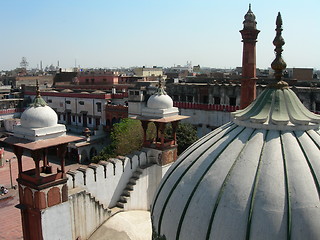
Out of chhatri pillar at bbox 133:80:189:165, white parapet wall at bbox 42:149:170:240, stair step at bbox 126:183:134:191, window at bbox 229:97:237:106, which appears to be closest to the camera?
white parapet wall at bbox 42:149:170:240

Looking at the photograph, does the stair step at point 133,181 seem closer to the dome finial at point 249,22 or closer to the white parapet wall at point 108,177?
the white parapet wall at point 108,177

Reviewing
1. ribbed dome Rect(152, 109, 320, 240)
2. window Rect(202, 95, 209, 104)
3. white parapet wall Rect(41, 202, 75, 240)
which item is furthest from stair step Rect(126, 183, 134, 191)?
window Rect(202, 95, 209, 104)

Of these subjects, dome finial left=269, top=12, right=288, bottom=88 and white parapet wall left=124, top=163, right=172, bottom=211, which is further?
white parapet wall left=124, top=163, right=172, bottom=211

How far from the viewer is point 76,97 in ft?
101

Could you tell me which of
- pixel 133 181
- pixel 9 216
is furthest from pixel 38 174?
pixel 9 216

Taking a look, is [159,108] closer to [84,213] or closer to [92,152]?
[84,213]

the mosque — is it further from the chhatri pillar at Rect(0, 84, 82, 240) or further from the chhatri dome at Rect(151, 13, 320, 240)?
the chhatri pillar at Rect(0, 84, 82, 240)

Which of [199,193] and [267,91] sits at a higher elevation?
[267,91]

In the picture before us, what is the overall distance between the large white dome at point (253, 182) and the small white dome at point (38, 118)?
415 centimetres

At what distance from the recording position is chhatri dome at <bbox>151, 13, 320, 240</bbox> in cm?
380

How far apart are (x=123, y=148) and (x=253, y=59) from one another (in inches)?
311

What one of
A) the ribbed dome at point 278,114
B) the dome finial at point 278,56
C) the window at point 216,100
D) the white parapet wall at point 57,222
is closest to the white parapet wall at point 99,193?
the white parapet wall at point 57,222

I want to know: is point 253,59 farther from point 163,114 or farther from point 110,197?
point 110,197

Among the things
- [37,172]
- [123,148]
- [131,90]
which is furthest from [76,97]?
[37,172]
